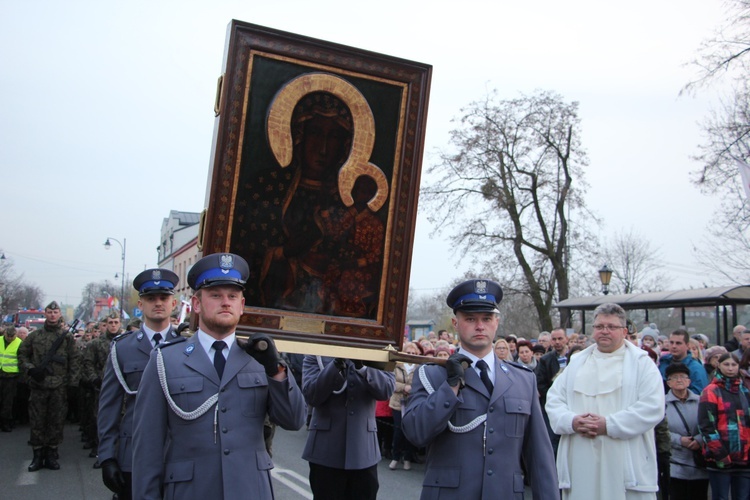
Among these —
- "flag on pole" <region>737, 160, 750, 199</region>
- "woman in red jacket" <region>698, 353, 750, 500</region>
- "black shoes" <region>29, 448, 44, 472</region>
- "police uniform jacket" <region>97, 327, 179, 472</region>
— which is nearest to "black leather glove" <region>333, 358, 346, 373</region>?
"police uniform jacket" <region>97, 327, 179, 472</region>

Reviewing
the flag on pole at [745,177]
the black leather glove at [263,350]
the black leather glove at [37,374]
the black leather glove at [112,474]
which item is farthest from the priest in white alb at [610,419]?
the black leather glove at [37,374]

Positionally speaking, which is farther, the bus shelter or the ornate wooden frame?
the bus shelter

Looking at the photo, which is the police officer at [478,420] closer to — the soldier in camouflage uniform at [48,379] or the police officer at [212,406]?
the police officer at [212,406]

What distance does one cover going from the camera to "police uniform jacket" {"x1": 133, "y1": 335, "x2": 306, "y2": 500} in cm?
382

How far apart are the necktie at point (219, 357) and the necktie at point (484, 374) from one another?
1.40 m

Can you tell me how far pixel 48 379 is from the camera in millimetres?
12492

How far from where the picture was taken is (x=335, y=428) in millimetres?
5863

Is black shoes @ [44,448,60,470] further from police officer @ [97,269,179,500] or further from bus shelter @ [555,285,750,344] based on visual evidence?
bus shelter @ [555,285,750,344]

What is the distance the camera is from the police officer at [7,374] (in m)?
16.4

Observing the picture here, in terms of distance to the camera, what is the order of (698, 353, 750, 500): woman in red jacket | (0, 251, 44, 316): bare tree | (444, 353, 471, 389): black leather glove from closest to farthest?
(444, 353, 471, 389): black leather glove
(698, 353, 750, 500): woman in red jacket
(0, 251, 44, 316): bare tree

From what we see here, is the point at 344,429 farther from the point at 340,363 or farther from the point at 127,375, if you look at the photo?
→ the point at 127,375

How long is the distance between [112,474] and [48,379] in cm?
818

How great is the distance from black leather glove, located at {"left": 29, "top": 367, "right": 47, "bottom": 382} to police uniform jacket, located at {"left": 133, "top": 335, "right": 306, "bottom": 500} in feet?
30.9

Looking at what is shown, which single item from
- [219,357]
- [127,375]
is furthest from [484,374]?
[127,375]
